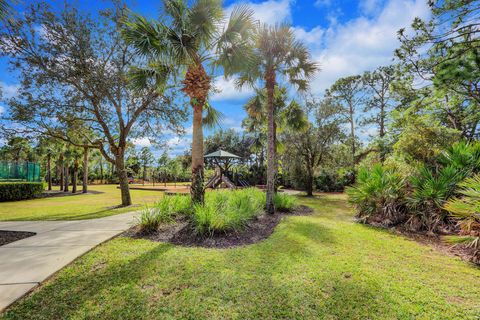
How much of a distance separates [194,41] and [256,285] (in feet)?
20.5

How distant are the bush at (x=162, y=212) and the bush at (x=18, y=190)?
14.9m

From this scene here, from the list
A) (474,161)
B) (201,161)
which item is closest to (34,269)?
(201,161)

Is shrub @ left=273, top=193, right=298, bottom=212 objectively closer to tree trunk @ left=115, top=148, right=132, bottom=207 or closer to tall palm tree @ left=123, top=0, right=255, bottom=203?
tall palm tree @ left=123, top=0, right=255, bottom=203

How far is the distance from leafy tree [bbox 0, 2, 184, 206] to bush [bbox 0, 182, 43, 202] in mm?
8720

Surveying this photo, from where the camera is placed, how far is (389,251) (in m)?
4.47

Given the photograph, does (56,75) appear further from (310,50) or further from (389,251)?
(389,251)

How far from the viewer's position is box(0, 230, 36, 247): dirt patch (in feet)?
14.6

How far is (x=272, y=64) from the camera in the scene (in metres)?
8.55

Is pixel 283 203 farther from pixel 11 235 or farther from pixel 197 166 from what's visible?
pixel 11 235

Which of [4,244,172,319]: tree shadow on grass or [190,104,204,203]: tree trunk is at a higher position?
[190,104,204,203]: tree trunk

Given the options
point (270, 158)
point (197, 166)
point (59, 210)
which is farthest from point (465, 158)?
point (59, 210)

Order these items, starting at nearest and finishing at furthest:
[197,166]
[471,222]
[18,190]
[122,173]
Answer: [471,222], [197,166], [122,173], [18,190]

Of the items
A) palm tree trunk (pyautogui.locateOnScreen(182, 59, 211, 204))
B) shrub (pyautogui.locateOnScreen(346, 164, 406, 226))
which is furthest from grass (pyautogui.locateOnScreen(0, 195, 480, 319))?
shrub (pyautogui.locateOnScreen(346, 164, 406, 226))

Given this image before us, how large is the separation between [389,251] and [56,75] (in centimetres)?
1234
